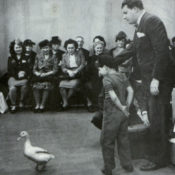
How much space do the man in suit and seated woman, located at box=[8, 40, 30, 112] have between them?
2.43m

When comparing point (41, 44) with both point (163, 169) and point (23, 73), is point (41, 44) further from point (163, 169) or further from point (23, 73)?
point (163, 169)

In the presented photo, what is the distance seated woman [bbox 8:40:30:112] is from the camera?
475 cm

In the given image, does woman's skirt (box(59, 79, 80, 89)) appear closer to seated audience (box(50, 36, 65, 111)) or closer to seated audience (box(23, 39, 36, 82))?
seated audience (box(50, 36, 65, 111))

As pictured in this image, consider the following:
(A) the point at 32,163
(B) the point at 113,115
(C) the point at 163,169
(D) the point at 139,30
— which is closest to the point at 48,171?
(A) the point at 32,163

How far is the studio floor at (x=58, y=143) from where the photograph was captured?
8.58 ft

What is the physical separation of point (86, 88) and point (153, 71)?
2383 millimetres

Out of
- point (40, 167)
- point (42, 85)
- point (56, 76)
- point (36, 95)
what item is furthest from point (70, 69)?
point (40, 167)

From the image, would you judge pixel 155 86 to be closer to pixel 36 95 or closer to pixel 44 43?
pixel 44 43

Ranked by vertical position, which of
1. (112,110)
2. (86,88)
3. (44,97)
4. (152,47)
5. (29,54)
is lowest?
(44,97)

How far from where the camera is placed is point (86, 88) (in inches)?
187

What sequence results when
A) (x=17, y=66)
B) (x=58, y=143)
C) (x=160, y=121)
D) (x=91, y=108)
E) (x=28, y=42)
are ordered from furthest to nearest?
(x=17, y=66)
(x=28, y=42)
(x=91, y=108)
(x=58, y=143)
(x=160, y=121)

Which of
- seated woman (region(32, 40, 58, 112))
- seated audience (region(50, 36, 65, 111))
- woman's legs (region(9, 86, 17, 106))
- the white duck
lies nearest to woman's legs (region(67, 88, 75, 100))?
seated audience (region(50, 36, 65, 111))

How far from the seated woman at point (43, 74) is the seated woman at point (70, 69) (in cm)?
14

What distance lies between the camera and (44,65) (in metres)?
4.83
